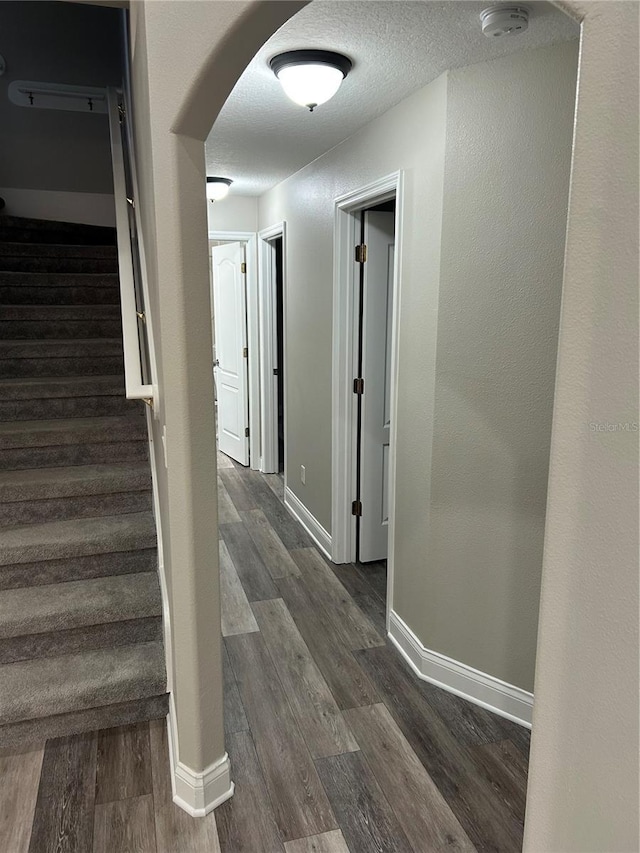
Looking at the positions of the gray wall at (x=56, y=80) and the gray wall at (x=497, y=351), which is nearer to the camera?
the gray wall at (x=497, y=351)

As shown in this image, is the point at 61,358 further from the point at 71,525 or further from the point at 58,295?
the point at 71,525

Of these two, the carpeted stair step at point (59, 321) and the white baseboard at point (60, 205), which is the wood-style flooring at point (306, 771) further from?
the white baseboard at point (60, 205)

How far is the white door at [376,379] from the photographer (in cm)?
335

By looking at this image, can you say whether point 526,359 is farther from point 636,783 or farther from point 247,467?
point 247,467

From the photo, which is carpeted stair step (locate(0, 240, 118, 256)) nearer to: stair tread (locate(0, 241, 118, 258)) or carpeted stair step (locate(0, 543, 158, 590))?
stair tread (locate(0, 241, 118, 258))

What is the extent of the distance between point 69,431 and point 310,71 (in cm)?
186

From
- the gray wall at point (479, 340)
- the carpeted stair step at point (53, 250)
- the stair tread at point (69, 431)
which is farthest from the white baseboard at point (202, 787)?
the carpeted stair step at point (53, 250)

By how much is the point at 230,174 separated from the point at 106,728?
326 centimetres

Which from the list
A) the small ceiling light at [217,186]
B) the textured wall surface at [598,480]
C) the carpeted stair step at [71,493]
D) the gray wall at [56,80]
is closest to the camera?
the textured wall surface at [598,480]

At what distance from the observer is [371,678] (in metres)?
2.64

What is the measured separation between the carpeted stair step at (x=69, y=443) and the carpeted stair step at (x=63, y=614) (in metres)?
0.63

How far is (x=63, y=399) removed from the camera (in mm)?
3080

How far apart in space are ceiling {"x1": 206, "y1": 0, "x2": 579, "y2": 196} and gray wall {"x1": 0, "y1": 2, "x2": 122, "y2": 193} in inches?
86.4

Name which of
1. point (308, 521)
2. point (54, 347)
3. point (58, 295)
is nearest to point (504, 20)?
point (54, 347)
